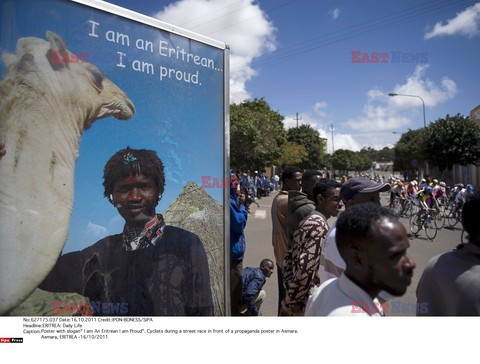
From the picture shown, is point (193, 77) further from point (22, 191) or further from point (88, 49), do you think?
point (22, 191)

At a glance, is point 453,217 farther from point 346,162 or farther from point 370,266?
point 346,162

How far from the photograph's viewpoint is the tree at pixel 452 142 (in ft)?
56.7

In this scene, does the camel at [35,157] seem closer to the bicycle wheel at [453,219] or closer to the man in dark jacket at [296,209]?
the man in dark jacket at [296,209]

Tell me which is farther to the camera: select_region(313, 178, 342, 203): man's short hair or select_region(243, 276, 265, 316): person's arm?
select_region(243, 276, 265, 316): person's arm

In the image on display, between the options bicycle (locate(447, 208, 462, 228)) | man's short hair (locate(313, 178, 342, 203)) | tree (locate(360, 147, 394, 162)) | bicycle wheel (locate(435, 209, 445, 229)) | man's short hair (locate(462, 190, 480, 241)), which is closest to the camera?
man's short hair (locate(462, 190, 480, 241))

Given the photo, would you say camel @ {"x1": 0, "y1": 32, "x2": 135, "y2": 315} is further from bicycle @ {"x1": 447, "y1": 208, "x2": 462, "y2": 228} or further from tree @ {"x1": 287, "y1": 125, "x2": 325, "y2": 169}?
tree @ {"x1": 287, "y1": 125, "x2": 325, "y2": 169}

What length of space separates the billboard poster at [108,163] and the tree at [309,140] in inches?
1741

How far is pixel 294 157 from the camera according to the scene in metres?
36.6

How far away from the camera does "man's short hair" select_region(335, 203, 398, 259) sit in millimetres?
1432

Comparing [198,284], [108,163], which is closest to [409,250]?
[198,284]

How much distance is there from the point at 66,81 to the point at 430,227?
916cm

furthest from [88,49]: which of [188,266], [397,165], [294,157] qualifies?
[397,165]

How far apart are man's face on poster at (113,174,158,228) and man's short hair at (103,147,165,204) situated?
0.09 feet

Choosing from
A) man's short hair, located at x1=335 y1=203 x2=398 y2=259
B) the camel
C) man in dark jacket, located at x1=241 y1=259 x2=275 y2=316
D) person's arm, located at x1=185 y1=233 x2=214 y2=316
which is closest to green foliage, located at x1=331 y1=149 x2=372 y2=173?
man in dark jacket, located at x1=241 y1=259 x2=275 y2=316
